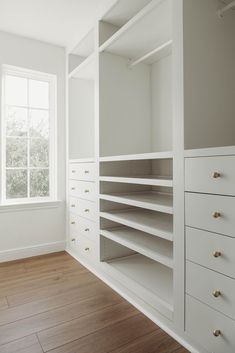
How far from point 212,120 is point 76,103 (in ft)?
6.29

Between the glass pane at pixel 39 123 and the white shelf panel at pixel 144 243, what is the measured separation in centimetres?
153

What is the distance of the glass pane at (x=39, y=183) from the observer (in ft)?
9.66

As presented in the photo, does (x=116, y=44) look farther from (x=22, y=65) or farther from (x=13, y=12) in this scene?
(x=22, y=65)

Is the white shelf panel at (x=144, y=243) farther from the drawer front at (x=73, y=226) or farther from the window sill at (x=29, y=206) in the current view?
the window sill at (x=29, y=206)

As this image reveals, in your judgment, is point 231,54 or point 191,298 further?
point 231,54

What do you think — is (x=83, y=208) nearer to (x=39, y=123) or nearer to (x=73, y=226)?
(x=73, y=226)

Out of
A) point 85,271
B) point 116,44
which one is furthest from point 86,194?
point 116,44

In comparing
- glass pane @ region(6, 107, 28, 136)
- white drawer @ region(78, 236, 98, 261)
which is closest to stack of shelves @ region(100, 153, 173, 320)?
white drawer @ region(78, 236, 98, 261)

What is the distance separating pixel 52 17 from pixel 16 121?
3.85 feet

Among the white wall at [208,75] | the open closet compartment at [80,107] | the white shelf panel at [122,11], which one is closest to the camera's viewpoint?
the white wall at [208,75]

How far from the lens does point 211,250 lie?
47.8 inches

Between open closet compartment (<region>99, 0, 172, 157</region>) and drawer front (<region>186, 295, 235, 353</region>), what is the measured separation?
1417 millimetres

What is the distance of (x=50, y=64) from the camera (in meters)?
2.94

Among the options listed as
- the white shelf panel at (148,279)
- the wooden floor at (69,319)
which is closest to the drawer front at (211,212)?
the white shelf panel at (148,279)
